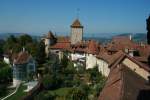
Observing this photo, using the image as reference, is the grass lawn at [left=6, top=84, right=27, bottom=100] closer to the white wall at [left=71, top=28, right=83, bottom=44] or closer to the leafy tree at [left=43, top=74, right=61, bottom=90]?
the leafy tree at [left=43, top=74, right=61, bottom=90]

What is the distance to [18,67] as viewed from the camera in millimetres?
56625

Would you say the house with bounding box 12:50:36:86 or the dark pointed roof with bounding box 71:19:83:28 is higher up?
the dark pointed roof with bounding box 71:19:83:28

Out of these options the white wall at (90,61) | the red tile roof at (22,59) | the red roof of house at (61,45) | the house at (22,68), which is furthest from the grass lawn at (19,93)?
the red roof of house at (61,45)

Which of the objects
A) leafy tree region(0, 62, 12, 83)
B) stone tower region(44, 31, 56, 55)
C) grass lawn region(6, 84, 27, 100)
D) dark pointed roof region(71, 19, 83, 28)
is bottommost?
grass lawn region(6, 84, 27, 100)

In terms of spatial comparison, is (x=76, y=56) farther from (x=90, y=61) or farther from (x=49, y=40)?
(x=49, y=40)

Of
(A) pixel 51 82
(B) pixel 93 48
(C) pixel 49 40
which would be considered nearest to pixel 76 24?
(C) pixel 49 40

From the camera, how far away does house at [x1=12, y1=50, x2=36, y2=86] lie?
56.1 meters

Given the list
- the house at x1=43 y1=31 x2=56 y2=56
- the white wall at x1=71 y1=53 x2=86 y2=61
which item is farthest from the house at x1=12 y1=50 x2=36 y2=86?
the house at x1=43 y1=31 x2=56 y2=56

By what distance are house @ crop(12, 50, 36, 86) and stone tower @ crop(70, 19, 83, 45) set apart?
22.8m

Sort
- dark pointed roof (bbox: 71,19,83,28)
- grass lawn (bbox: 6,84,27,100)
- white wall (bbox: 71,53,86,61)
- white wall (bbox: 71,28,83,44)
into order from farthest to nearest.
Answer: dark pointed roof (bbox: 71,19,83,28) → white wall (bbox: 71,28,83,44) → white wall (bbox: 71,53,86,61) → grass lawn (bbox: 6,84,27,100)

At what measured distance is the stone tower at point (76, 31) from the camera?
7969cm

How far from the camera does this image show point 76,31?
80.6m

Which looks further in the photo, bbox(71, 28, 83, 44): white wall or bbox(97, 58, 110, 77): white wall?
bbox(71, 28, 83, 44): white wall

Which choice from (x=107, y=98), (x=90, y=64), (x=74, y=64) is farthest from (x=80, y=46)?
(x=107, y=98)
